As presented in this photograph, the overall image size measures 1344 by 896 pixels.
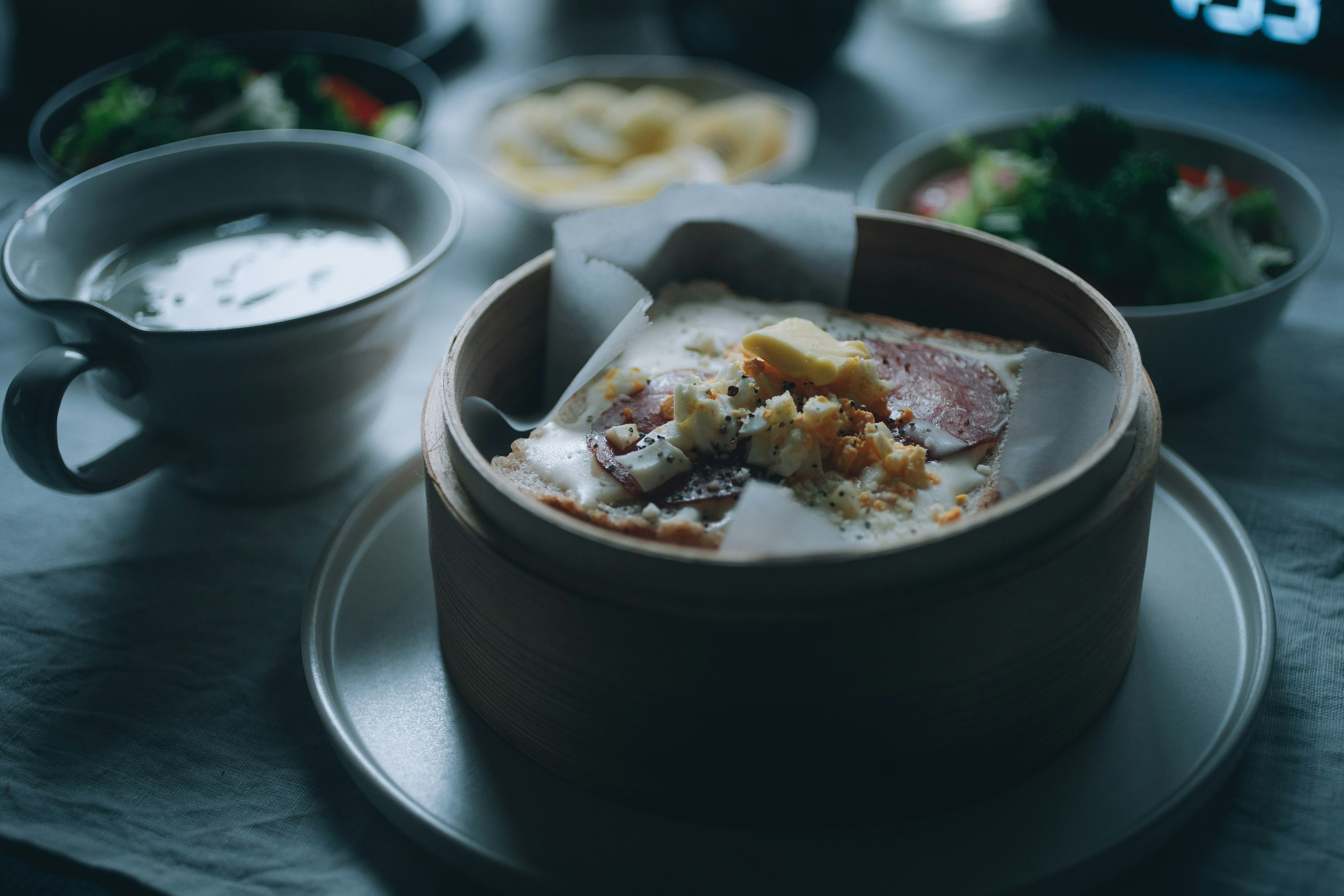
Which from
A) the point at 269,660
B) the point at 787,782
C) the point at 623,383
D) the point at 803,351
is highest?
the point at 803,351

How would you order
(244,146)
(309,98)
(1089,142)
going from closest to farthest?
(244,146), (1089,142), (309,98)

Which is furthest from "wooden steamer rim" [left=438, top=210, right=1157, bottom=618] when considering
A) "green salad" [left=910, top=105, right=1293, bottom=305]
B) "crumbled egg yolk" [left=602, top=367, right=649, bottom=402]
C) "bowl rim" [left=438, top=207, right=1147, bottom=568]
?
"green salad" [left=910, top=105, right=1293, bottom=305]

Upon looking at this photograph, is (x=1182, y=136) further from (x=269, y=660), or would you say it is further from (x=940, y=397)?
(x=269, y=660)

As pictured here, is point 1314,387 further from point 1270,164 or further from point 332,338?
point 332,338

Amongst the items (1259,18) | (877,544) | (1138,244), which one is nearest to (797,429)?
(877,544)

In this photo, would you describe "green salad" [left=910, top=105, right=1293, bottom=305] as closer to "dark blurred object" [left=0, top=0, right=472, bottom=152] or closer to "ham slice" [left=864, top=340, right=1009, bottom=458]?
"ham slice" [left=864, top=340, right=1009, bottom=458]

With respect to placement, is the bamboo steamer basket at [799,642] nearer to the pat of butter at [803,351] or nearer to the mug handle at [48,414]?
the pat of butter at [803,351]

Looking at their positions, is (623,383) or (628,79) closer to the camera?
(623,383)
